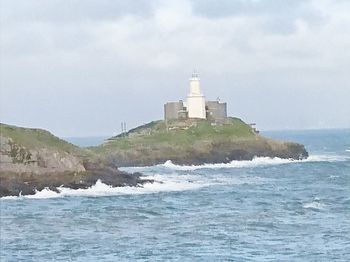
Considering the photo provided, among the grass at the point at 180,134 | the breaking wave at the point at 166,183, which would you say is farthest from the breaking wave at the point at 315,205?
the grass at the point at 180,134

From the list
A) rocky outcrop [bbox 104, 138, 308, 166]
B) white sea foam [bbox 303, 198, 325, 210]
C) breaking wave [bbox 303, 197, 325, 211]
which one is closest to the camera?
breaking wave [bbox 303, 197, 325, 211]

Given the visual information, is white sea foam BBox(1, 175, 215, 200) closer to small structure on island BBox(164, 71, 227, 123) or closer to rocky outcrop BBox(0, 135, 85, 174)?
rocky outcrop BBox(0, 135, 85, 174)

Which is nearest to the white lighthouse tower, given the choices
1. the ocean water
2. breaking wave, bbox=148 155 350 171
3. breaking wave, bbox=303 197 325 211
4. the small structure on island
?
the small structure on island

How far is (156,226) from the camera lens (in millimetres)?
37031

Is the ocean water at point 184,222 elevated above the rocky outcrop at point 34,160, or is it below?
below

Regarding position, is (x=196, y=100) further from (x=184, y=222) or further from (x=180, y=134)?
(x=184, y=222)

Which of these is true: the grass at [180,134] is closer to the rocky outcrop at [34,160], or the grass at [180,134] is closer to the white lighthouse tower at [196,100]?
the white lighthouse tower at [196,100]

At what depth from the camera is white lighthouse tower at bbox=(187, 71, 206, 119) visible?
113938 millimetres

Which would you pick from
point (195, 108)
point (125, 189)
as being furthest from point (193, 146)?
point (125, 189)

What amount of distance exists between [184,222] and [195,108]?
77755mm

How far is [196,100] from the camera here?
11381 cm

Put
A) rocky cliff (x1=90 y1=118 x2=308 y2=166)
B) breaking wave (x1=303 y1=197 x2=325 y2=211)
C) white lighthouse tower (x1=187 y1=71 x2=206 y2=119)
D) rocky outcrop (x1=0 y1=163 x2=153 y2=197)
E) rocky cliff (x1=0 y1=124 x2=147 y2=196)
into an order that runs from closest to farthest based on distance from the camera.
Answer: breaking wave (x1=303 y1=197 x2=325 y2=211), rocky outcrop (x1=0 y1=163 x2=153 y2=197), rocky cliff (x1=0 y1=124 x2=147 y2=196), rocky cliff (x1=90 y1=118 x2=308 y2=166), white lighthouse tower (x1=187 y1=71 x2=206 y2=119)

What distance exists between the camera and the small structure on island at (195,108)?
374 feet

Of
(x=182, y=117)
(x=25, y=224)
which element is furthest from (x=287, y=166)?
(x=25, y=224)
